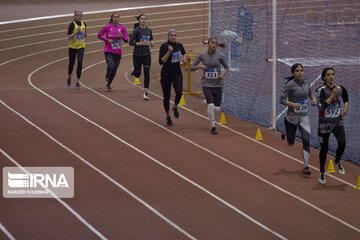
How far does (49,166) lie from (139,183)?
1715 mm

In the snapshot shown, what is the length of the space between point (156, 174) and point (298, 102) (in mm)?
2474

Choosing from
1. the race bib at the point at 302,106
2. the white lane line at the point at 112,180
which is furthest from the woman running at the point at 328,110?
the white lane line at the point at 112,180

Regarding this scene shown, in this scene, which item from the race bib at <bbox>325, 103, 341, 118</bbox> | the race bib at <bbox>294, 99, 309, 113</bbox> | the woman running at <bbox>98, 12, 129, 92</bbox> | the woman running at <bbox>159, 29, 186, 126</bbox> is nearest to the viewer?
the race bib at <bbox>325, 103, 341, 118</bbox>

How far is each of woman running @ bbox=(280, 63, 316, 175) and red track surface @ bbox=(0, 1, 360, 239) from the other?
631 mm

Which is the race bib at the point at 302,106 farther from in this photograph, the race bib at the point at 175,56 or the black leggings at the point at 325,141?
the race bib at the point at 175,56

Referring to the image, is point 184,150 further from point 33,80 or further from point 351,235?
point 33,80

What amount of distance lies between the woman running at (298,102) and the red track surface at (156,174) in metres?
0.63

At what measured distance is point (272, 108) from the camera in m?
16.2

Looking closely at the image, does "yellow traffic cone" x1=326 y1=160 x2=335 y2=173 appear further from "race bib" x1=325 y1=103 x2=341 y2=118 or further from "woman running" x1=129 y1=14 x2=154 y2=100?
"woman running" x1=129 y1=14 x2=154 y2=100

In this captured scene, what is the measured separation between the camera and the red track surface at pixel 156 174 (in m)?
10.1

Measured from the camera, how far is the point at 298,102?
12406mm

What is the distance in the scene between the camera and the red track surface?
33.2 feet

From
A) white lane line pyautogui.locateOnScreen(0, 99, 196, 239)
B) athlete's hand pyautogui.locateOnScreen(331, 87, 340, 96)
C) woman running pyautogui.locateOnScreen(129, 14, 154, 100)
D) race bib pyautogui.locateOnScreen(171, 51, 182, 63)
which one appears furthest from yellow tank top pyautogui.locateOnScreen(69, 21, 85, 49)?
athlete's hand pyautogui.locateOnScreen(331, 87, 340, 96)

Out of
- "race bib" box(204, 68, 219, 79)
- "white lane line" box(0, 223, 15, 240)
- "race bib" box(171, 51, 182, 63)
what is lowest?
"white lane line" box(0, 223, 15, 240)
